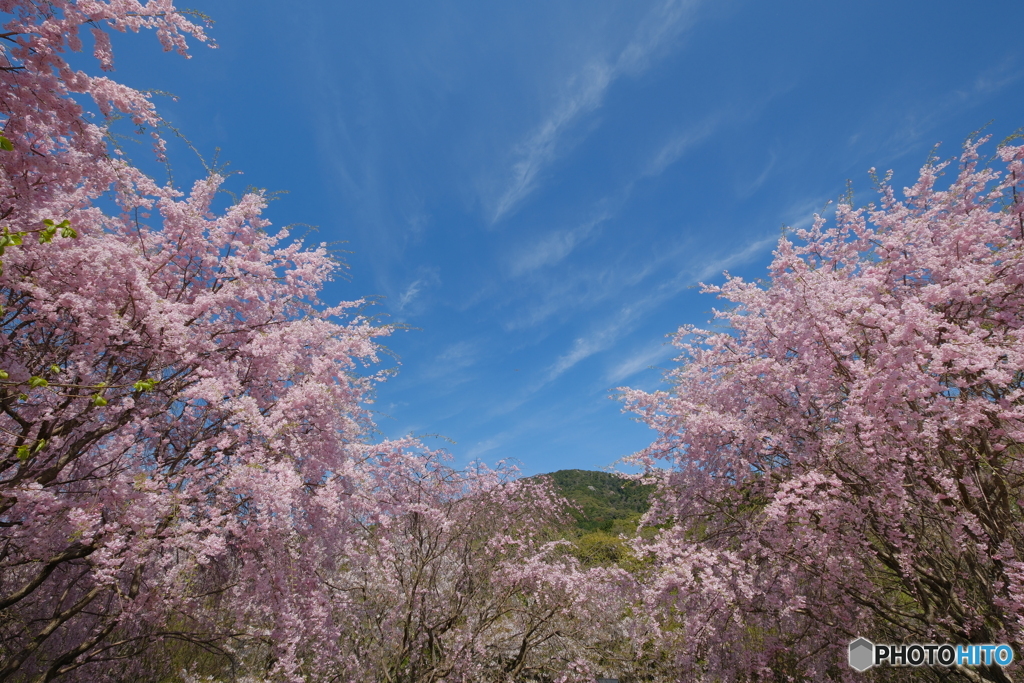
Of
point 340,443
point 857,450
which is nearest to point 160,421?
point 340,443

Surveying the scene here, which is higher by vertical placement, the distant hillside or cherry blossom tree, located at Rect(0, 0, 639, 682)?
the distant hillside

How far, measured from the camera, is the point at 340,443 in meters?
6.34

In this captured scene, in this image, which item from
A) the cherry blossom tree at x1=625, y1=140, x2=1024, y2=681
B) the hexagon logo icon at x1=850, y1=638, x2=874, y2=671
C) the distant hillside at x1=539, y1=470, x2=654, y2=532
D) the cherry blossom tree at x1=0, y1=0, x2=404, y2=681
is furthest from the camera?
the distant hillside at x1=539, y1=470, x2=654, y2=532

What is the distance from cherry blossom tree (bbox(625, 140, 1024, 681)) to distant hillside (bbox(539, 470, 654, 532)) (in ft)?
43.4

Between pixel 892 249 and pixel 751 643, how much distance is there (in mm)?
6528

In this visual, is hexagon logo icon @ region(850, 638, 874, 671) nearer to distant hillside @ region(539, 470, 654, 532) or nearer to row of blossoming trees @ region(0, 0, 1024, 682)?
row of blossoming trees @ region(0, 0, 1024, 682)

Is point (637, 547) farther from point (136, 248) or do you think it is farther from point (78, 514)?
point (136, 248)

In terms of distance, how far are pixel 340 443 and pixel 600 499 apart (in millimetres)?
23084

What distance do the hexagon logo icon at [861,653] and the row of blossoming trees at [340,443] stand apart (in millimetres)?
327

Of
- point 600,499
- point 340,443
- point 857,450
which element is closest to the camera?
point 857,450

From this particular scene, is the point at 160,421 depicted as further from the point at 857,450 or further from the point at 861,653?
the point at 861,653

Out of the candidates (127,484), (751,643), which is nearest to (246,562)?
(127,484)

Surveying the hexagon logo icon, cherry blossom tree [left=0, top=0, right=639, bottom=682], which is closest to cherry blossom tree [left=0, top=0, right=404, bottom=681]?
cherry blossom tree [left=0, top=0, right=639, bottom=682]

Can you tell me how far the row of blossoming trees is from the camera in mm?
4418
